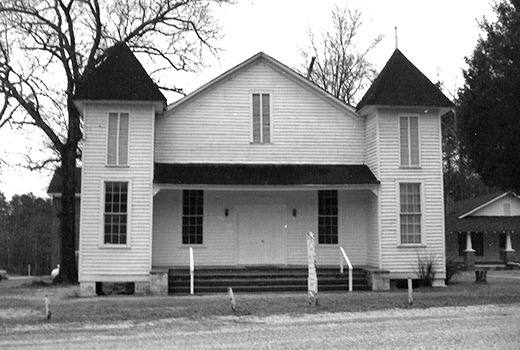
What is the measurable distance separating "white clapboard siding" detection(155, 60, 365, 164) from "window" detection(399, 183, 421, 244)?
2028 mm

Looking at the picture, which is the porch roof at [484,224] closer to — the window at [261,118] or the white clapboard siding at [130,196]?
the window at [261,118]

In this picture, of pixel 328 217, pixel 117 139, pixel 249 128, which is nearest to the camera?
pixel 117 139

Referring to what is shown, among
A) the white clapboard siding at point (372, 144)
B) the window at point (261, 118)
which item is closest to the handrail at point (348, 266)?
the white clapboard siding at point (372, 144)

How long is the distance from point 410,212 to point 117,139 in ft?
31.6

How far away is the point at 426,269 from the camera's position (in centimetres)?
2166

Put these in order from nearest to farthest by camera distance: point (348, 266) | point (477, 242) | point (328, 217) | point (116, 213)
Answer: point (116, 213) → point (348, 266) → point (328, 217) → point (477, 242)

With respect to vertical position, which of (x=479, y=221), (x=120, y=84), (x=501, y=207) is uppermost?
(x=120, y=84)

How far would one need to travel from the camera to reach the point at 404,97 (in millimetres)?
22047

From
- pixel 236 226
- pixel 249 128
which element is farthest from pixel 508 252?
pixel 249 128

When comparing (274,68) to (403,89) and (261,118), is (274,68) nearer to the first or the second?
(261,118)

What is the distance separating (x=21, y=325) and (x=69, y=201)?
593 inches

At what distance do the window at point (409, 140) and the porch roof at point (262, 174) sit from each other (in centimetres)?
127

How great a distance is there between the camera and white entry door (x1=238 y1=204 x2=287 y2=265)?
22.8 m

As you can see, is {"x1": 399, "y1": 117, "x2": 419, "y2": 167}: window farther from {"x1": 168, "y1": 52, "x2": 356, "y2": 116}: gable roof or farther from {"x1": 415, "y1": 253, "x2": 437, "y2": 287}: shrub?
{"x1": 415, "y1": 253, "x2": 437, "y2": 287}: shrub
